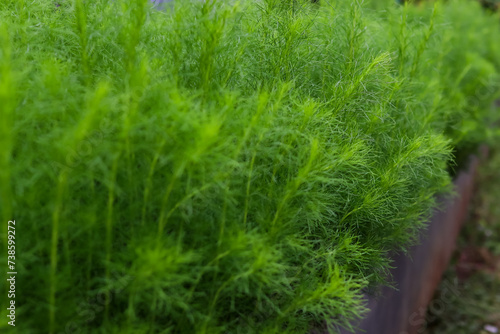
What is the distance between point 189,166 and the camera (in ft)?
4.72

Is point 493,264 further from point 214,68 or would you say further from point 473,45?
point 214,68

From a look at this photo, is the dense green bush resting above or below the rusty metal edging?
above

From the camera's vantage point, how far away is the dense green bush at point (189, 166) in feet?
4.47

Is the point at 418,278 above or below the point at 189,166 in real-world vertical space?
below

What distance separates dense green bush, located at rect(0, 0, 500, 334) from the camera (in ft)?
4.47

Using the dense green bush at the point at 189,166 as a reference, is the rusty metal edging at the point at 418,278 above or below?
below

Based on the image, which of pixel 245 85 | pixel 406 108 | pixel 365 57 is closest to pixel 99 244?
pixel 245 85

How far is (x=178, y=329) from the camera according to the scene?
156cm

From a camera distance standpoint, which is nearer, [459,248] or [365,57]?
[365,57]

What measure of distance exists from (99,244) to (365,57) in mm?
1638

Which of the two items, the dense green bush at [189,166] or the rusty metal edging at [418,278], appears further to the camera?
the rusty metal edging at [418,278]

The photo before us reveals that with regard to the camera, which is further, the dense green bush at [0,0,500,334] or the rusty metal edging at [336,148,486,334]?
the rusty metal edging at [336,148,486,334]

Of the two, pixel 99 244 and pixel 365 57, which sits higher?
pixel 365 57

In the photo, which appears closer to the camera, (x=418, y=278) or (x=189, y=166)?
(x=189, y=166)
